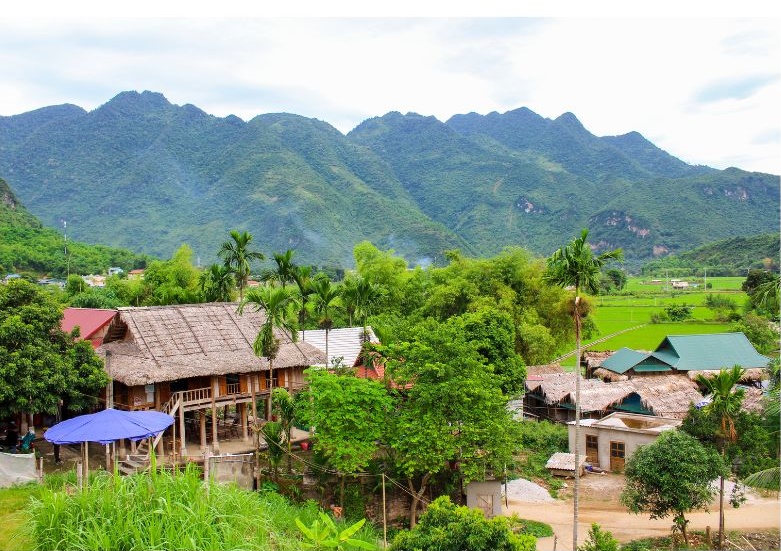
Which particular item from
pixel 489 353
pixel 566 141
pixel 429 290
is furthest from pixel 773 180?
pixel 489 353

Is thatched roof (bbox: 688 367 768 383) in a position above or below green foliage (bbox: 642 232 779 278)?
below

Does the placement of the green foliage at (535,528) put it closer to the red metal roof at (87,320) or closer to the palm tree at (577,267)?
the palm tree at (577,267)

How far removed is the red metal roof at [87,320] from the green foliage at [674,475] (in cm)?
1486

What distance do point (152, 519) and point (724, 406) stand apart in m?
13.6

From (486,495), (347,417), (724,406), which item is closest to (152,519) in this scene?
(347,417)

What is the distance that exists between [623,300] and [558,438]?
4945cm

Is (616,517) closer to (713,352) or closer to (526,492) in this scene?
(526,492)

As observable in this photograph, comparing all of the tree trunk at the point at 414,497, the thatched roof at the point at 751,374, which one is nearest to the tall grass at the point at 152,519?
the tree trunk at the point at 414,497

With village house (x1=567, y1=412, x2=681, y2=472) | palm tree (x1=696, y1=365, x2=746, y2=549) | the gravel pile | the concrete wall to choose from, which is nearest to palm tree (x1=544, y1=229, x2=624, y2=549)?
the concrete wall

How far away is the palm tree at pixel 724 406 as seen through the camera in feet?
46.8

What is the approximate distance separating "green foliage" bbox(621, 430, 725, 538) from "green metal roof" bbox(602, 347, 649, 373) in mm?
14175

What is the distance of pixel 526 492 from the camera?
17562 mm

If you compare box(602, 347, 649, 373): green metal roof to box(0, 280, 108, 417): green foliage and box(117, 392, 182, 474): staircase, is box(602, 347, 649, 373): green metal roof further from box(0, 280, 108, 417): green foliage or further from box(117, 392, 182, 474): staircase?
box(0, 280, 108, 417): green foliage

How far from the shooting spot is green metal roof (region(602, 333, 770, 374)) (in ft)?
89.8
